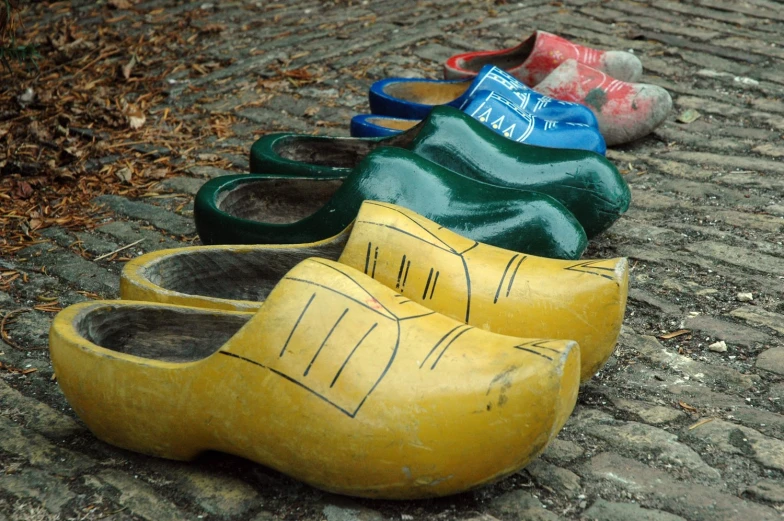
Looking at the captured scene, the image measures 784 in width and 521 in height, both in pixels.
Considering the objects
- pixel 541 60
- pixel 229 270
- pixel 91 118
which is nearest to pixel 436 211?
pixel 229 270

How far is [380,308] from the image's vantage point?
1565mm

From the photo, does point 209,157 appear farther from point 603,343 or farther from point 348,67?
point 603,343

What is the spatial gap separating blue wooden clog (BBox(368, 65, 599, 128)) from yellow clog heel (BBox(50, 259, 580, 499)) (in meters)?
1.37

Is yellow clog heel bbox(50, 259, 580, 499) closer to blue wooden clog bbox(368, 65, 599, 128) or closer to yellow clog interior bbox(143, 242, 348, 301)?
yellow clog interior bbox(143, 242, 348, 301)

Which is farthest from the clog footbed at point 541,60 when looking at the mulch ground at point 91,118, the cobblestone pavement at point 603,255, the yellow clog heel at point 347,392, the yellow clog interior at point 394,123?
the yellow clog heel at point 347,392

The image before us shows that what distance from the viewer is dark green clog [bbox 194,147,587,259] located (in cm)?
203

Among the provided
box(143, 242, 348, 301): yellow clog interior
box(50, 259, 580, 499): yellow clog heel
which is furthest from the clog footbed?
box(50, 259, 580, 499): yellow clog heel

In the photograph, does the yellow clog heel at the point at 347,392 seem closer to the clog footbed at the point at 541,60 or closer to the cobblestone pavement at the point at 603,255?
the cobblestone pavement at the point at 603,255

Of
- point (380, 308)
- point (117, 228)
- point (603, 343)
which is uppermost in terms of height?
point (380, 308)

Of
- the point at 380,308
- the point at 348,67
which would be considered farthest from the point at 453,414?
the point at 348,67

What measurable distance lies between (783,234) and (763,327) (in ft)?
1.94

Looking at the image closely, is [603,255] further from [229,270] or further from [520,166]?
[229,270]

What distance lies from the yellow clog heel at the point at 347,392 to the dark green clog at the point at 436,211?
458 millimetres

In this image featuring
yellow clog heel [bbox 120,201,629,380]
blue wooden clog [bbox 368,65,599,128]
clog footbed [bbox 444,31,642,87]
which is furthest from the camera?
clog footbed [bbox 444,31,642,87]
